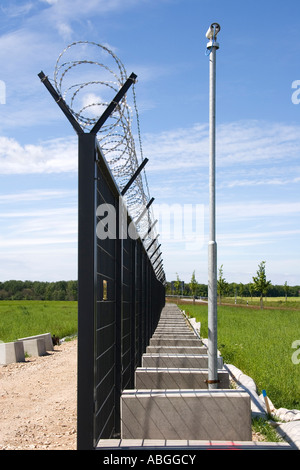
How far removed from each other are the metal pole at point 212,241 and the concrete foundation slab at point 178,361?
0.93 m

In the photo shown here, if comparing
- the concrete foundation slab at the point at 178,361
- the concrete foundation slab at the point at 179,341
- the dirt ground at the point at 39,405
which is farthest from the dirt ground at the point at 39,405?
the concrete foundation slab at the point at 179,341

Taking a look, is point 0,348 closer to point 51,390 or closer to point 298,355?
point 51,390

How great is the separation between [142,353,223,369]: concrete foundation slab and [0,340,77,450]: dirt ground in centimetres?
128

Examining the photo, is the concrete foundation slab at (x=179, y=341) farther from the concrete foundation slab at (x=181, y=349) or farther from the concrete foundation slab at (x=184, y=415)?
the concrete foundation slab at (x=184, y=415)

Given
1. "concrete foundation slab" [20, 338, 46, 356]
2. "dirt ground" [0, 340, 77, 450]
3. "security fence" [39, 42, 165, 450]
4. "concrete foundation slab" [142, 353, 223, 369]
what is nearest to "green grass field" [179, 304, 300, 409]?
"concrete foundation slab" [142, 353, 223, 369]

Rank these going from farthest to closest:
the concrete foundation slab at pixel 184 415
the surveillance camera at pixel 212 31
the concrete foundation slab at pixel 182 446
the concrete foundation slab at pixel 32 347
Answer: the concrete foundation slab at pixel 32 347, the surveillance camera at pixel 212 31, the concrete foundation slab at pixel 184 415, the concrete foundation slab at pixel 182 446

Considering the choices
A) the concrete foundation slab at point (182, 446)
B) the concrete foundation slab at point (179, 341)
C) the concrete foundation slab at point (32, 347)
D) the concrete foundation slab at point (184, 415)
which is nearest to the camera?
the concrete foundation slab at point (182, 446)

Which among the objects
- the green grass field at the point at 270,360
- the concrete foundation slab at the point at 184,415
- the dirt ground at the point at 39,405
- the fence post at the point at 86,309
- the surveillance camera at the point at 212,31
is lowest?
the dirt ground at the point at 39,405

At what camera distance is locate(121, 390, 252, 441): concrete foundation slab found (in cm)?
455

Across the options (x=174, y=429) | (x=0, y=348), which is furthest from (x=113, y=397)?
(x=0, y=348)

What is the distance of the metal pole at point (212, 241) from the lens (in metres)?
5.92

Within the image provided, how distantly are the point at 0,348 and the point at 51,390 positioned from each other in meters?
4.55

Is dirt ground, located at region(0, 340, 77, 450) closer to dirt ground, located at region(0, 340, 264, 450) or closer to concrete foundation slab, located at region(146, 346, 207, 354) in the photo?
dirt ground, located at region(0, 340, 264, 450)

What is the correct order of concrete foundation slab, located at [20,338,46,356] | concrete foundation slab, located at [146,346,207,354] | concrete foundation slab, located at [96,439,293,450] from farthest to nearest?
1. concrete foundation slab, located at [20,338,46,356]
2. concrete foundation slab, located at [146,346,207,354]
3. concrete foundation slab, located at [96,439,293,450]
